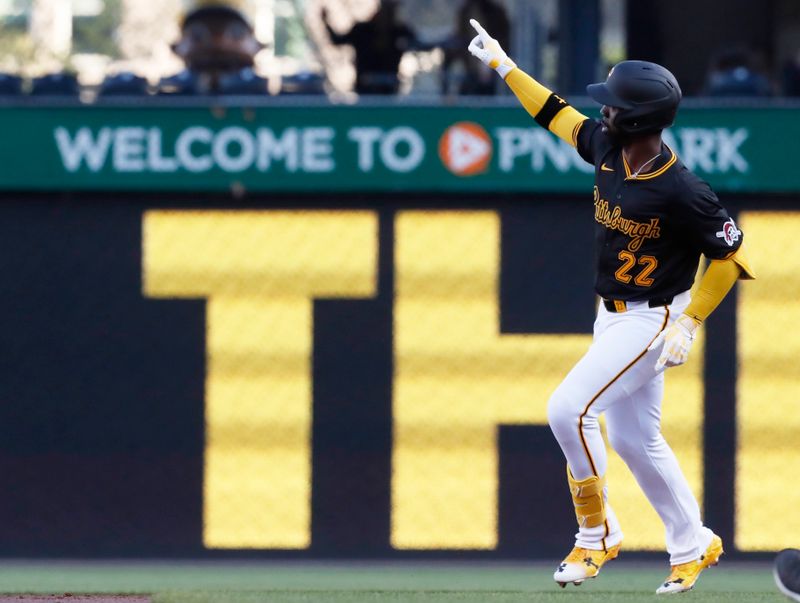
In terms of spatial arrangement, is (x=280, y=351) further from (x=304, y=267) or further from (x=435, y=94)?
(x=435, y=94)

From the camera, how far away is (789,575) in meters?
4.96

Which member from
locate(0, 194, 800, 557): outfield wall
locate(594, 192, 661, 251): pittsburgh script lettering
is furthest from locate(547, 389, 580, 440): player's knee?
locate(0, 194, 800, 557): outfield wall

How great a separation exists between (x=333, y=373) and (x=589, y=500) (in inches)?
75.6

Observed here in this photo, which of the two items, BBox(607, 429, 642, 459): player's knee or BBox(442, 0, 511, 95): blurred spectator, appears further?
BBox(442, 0, 511, 95): blurred spectator

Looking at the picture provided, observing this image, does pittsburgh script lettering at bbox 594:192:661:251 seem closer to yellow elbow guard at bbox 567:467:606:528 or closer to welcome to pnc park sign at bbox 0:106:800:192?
yellow elbow guard at bbox 567:467:606:528

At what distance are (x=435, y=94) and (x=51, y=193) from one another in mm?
1786

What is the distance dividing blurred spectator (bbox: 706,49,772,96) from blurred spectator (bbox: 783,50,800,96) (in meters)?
0.09

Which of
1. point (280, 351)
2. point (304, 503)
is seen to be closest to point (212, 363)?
point (280, 351)

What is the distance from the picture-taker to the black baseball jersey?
523 centimetres

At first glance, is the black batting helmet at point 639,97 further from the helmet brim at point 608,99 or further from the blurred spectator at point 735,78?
the blurred spectator at point 735,78

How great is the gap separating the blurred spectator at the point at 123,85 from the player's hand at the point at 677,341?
3015 mm

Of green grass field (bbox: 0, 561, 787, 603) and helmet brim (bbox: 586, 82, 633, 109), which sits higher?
helmet brim (bbox: 586, 82, 633, 109)

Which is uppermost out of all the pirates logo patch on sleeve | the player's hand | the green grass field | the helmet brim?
the helmet brim

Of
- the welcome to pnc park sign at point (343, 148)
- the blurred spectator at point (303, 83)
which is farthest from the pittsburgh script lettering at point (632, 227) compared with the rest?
the blurred spectator at point (303, 83)
